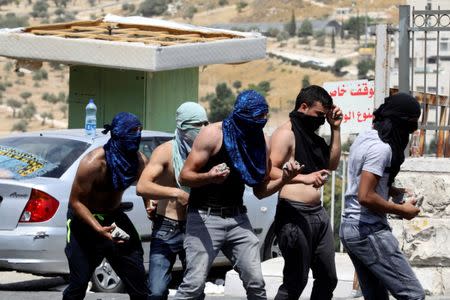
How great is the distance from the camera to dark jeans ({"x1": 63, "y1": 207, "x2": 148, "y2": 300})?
25.6 feet

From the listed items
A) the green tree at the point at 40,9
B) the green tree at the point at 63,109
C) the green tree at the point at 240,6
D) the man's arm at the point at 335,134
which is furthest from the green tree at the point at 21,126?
the man's arm at the point at 335,134

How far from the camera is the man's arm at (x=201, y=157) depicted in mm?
7172

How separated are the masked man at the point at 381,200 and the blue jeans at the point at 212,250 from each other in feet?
1.89

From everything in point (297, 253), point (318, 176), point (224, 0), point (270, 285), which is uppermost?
point (224, 0)

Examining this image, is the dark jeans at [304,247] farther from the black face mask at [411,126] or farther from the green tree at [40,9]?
the green tree at [40,9]

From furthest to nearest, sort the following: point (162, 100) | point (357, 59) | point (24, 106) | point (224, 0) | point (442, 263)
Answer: point (224, 0) → point (357, 59) → point (24, 106) → point (162, 100) → point (442, 263)

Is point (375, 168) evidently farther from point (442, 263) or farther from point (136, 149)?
point (442, 263)

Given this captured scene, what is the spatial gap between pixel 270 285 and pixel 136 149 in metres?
3.07

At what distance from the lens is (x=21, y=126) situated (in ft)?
189

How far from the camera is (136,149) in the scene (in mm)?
7777

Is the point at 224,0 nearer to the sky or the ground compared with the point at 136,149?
nearer to the sky

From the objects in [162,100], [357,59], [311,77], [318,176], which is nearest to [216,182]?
[318,176]

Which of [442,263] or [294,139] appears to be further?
[442,263]

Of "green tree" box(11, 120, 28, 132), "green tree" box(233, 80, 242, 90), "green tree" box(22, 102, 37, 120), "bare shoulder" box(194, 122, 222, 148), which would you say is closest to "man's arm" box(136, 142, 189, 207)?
"bare shoulder" box(194, 122, 222, 148)
